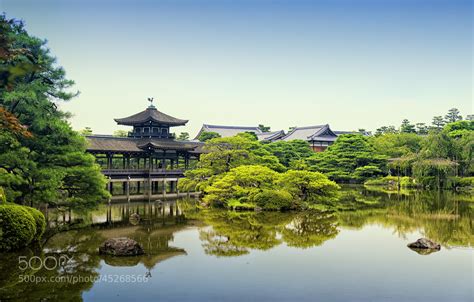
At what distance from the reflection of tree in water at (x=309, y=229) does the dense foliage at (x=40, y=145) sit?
27.4ft

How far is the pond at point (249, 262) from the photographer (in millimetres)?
10453

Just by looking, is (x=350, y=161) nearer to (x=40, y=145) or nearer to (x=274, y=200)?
(x=274, y=200)

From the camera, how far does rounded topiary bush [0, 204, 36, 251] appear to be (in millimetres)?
13414

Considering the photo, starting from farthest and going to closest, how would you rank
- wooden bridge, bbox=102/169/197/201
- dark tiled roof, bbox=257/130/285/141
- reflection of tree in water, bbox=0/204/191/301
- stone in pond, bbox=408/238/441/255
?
dark tiled roof, bbox=257/130/285/141, wooden bridge, bbox=102/169/197/201, stone in pond, bbox=408/238/441/255, reflection of tree in water, bbox=0/204/191/301

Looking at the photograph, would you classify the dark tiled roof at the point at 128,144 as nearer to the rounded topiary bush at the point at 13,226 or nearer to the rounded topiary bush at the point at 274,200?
the rounded topiary bush at the point at 274,200

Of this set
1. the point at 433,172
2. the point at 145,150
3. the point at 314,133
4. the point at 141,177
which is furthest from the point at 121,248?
the point at 314,133

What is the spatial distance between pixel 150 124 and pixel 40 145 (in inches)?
887

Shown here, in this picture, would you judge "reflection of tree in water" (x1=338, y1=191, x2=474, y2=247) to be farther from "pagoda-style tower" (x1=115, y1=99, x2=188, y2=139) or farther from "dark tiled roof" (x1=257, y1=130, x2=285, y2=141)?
"dark tiled roof" (x1=257, y1=130, x2=285, y2=141)

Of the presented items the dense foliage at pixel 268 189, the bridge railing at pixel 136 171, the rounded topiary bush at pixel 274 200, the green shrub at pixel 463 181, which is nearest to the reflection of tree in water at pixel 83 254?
the dense foliage at pixel 268 189

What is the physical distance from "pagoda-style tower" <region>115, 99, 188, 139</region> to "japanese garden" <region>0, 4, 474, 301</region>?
3657mm

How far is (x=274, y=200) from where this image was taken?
2597 cm

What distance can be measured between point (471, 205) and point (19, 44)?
2770 cm

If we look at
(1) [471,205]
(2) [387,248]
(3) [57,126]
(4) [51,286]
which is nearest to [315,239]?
(2) [387,248]

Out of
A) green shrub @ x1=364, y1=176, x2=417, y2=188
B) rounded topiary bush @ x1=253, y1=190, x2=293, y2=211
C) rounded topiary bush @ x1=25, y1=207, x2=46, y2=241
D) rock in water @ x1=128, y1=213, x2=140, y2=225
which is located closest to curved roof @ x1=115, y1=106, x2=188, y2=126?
rounded topiary bush @ x1=253, y1=190, x2=293, y2=211
